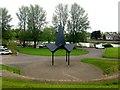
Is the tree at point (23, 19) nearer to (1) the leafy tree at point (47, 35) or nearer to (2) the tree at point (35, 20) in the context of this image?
(2) the tree at point (35, 20)

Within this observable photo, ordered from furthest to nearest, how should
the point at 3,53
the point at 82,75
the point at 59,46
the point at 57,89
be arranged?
the point at 3,53
the point at 59,46
the point at 82,75
the point at 57,89

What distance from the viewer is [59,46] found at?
33.5m

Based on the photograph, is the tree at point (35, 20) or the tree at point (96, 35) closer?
the tree at point (35, 20)

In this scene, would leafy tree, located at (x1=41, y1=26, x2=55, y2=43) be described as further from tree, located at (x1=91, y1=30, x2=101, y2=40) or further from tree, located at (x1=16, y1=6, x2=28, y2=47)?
tree, located at (x1=91, y1=30, x2=101, y2=40)

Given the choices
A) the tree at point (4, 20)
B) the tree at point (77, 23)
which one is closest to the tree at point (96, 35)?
A: the tree at point (77, 23)

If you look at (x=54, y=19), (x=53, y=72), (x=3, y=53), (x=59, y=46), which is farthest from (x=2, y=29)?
(x=53, y=72)

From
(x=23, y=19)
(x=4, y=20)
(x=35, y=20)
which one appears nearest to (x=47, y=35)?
(x=35, y=20)

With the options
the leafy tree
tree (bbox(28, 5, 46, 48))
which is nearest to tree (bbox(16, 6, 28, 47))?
tree (bbox(28, 5, 46, 48))

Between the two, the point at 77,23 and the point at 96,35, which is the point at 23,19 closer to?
the point at 77,23

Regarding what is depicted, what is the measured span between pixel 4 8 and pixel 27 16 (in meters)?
7.12

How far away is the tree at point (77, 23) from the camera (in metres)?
65.4

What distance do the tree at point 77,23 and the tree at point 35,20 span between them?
874cm

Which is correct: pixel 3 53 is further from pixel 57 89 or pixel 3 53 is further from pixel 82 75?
pixel 57 89

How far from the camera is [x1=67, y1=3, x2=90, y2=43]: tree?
215 ft
